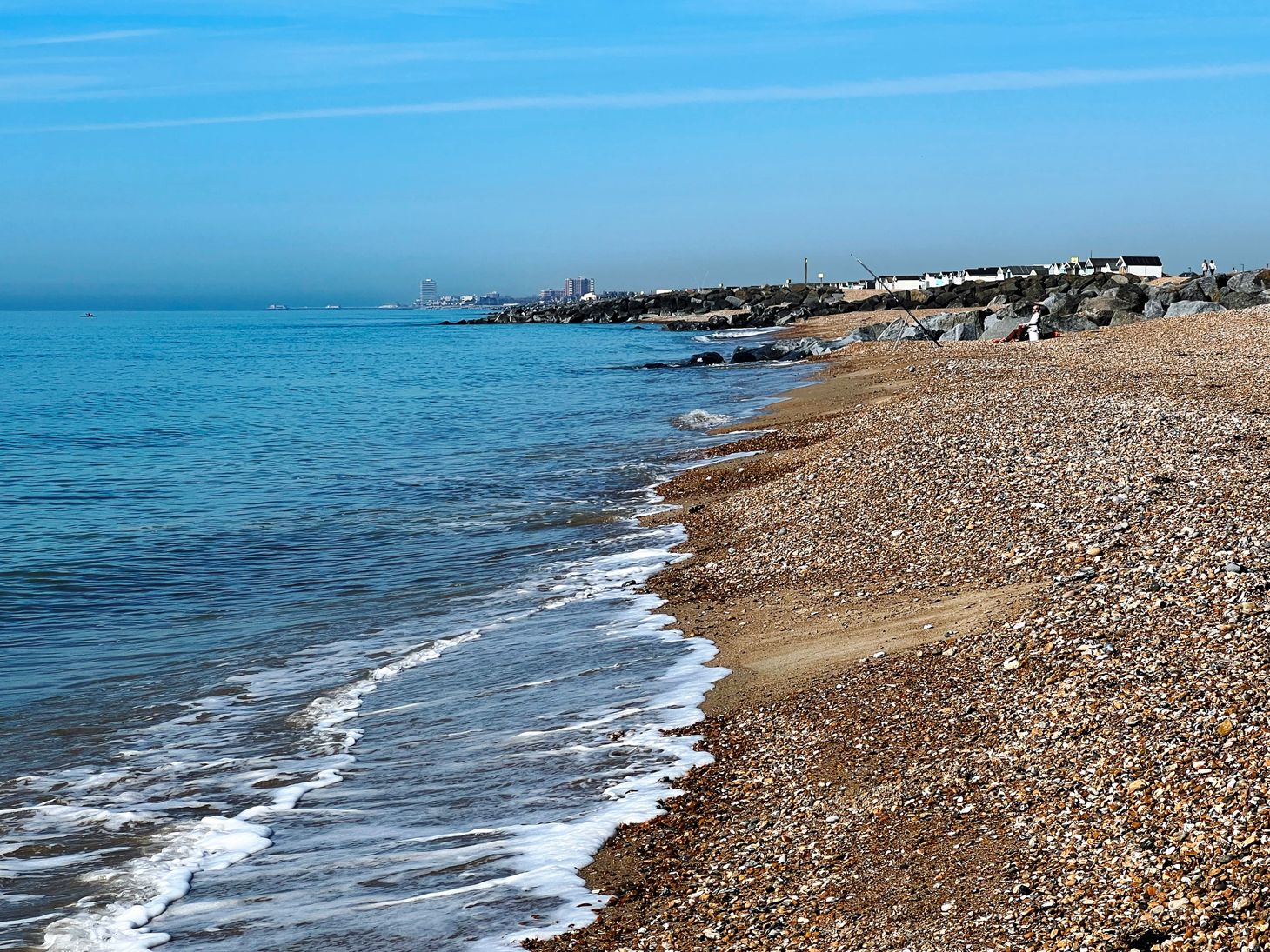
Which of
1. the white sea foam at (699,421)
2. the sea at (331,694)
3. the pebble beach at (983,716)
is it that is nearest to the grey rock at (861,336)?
the white sea foam at (699,421)

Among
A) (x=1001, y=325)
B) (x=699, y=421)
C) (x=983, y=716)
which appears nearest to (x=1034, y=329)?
(x=1001, y=325)

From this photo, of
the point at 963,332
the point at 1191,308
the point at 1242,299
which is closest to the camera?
the point at 1191,308

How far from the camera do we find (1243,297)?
4119 centimetres

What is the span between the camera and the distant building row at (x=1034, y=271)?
89.5 m

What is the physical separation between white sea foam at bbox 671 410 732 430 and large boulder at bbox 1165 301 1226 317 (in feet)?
66.2

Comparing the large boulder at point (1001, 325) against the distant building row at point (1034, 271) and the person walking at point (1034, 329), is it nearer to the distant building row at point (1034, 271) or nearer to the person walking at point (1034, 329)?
the person walking at point (1034, 329)

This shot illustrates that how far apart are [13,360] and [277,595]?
67.0m

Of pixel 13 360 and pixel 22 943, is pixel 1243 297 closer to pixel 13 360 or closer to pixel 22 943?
pixel 22 943

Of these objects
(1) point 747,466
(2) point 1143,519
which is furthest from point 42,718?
(1) point 747,466

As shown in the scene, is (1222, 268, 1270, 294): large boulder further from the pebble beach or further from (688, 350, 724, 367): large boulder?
the pebble beach

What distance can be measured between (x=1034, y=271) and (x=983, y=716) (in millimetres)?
104568

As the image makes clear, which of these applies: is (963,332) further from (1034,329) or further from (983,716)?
(983,716)

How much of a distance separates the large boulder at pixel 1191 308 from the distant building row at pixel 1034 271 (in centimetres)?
3841

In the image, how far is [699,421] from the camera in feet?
88.1
